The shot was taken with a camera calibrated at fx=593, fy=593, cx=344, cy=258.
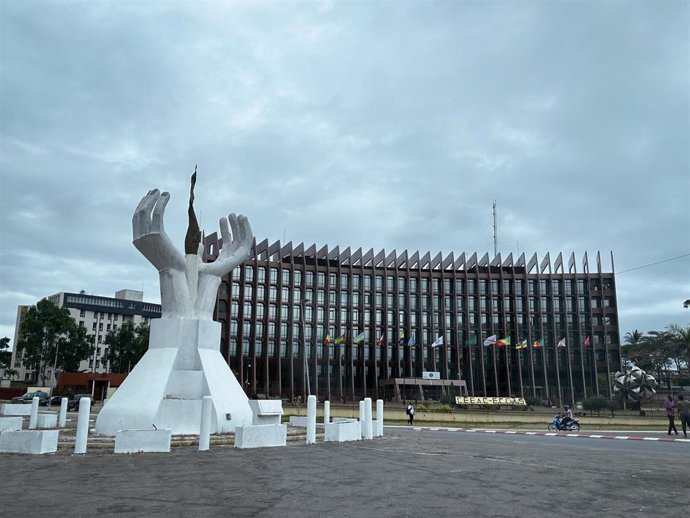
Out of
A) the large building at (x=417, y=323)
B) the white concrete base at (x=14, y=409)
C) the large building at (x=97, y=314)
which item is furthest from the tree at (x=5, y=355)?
the white concrete base at (x=14, y=409)

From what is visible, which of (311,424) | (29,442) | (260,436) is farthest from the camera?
(311,424)

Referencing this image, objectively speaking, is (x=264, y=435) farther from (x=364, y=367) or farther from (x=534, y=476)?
(x=364, y=367)

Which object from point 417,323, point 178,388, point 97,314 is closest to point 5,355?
point 97,314

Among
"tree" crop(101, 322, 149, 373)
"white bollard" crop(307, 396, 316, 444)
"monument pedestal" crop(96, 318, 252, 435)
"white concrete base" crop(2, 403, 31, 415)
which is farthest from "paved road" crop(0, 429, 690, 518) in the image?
"tree" crop(101, 322, 149, 373)

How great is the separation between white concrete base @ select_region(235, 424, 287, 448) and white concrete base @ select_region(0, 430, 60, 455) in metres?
4.76

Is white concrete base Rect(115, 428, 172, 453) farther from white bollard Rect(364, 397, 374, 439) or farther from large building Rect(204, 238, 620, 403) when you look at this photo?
large building Rect(204, 238, 620, 403)

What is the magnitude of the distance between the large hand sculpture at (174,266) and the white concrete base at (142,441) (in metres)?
6.70

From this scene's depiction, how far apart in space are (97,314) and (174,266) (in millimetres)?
115990

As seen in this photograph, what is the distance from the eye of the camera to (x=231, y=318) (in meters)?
80.5

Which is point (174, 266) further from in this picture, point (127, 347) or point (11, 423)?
point (127, 347)

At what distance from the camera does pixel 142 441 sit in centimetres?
1550

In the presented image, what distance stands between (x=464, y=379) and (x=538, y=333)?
1283 centimetres

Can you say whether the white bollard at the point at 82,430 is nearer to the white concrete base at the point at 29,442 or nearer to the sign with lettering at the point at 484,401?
the white concrete base at the point at 29,442

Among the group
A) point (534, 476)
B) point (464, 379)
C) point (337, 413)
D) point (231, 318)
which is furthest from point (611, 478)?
point (464, 379)
